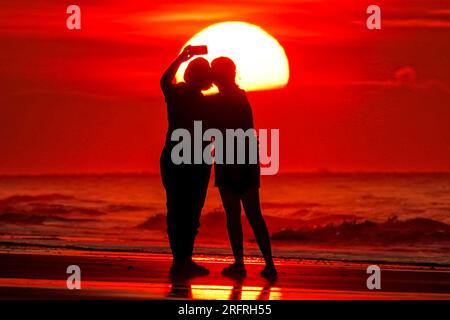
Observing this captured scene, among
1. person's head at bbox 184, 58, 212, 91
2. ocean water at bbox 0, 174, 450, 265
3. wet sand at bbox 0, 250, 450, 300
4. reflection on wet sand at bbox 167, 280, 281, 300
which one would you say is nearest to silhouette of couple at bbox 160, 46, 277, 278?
person's head at bbox 184, 58, 212, 91

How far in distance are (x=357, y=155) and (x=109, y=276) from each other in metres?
26.6

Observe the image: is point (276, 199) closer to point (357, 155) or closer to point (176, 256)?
point (357, 155)

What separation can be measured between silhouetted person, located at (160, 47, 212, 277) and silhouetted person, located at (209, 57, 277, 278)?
167mm

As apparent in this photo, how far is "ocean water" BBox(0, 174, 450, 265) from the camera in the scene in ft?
69.5

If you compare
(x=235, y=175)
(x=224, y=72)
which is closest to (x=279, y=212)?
(x=235, y=175)

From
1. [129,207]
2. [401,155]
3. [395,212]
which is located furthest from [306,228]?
[401,155]

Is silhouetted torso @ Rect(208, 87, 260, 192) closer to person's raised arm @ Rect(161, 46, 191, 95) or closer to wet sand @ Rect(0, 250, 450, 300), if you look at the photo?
person's raised arm @ Rect(161, 46, 191, 95)

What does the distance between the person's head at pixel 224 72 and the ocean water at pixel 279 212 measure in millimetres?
5064

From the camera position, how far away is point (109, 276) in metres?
10.3

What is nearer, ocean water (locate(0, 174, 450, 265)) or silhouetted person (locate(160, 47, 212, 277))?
silhouetted person (locate(160, 47, 212, 277))

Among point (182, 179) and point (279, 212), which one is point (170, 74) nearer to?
point (182, 179)

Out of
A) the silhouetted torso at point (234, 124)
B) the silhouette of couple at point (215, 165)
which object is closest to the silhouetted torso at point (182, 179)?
the silhouette of couple at point (215, 165)

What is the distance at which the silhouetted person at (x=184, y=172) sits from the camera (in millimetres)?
10461
